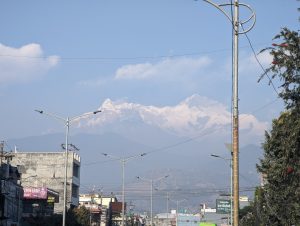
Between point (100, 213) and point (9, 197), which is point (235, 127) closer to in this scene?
point (9, 197)

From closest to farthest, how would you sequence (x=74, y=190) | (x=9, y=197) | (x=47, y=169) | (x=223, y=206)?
1. (x=9, y=197)
2. (x=223, y=206)
3. (x=74, y=190)
4. (x=47, y=169)

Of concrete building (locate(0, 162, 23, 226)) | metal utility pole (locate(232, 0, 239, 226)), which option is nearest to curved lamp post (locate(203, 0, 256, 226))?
metal utility pole (locate(232, 0, 239, 226))

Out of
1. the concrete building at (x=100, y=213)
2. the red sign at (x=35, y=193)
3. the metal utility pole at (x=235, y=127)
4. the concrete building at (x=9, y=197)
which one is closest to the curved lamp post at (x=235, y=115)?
the metal utility pole at (x=235, y=127)

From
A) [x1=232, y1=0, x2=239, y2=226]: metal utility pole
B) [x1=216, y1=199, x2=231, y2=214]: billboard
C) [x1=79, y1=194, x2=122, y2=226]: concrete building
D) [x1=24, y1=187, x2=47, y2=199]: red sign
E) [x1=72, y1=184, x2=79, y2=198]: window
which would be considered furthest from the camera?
[x1=79, y1=194, x2=122, y2=226]: concrete building

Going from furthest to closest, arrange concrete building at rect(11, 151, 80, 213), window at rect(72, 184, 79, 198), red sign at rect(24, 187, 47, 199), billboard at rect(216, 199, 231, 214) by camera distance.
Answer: window at rect(72, 184, 79, 198) < concrete building at rect(11, 151, 80, 213) < billboard at rect(216, 199, 231, 214) < red sign at rect(24, 187, 47, 199)

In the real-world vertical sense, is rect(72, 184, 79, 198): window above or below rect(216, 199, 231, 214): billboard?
above

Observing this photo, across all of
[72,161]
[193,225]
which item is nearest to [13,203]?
[72,161]

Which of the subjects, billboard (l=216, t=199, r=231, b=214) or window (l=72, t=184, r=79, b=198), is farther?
window (l=72, t=184, r=79, b=198)

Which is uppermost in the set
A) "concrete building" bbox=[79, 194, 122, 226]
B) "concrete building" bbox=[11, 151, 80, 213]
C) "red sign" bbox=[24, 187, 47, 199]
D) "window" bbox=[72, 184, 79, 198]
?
"concrete building" bbox=[11, 151, 80, 213]

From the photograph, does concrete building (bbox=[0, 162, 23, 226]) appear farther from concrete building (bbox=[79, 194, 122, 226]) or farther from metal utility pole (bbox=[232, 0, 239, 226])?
metal utility pole (bbox=[232, 0, 239, 226])

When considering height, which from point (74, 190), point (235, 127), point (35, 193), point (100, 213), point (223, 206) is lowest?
point (100, 213)

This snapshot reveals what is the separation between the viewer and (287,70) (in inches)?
957

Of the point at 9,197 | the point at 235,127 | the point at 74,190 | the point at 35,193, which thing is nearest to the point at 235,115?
the point at 235,127

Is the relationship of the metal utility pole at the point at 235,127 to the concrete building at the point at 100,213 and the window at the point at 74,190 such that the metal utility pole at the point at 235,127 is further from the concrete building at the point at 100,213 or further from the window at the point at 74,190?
the window at the point at 74,190
